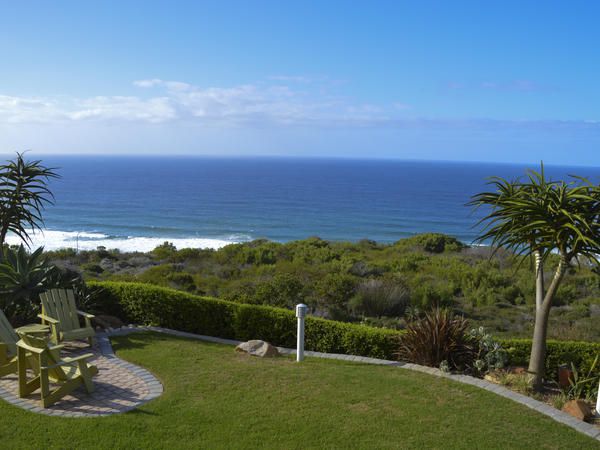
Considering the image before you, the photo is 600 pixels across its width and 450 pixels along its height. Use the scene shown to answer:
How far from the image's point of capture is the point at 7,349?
6.57 metres

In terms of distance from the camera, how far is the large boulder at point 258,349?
8.06m

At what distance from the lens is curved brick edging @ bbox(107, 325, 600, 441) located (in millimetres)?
5621

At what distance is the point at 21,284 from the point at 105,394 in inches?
153

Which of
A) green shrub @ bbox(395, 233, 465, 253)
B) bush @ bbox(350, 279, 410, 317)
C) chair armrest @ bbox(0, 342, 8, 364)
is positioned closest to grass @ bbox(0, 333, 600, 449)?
chair armrest @ bbox(0, 342, 8, 364)

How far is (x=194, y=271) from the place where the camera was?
18.5 meters

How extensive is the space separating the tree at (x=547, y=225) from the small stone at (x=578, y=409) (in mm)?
762

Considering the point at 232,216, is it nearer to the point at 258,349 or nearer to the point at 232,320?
the point at 232,320

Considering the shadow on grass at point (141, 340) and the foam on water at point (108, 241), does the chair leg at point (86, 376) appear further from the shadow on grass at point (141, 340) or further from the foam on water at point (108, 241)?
the foam on water at point (108, 241)

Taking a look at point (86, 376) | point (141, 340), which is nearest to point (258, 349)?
point (141, 340)

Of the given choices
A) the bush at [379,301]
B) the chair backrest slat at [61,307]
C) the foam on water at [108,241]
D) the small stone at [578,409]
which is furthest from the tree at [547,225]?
the foam on water at [108,241]

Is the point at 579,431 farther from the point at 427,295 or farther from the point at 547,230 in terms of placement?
the point at 427,295

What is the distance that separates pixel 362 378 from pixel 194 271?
12609mm

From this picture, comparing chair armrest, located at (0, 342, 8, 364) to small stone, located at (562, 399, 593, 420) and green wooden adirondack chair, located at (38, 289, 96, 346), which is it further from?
small stone, located at (562, 399, 593, 420)

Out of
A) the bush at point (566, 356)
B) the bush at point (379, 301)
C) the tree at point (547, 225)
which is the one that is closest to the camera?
the tree at point (547, 225)
